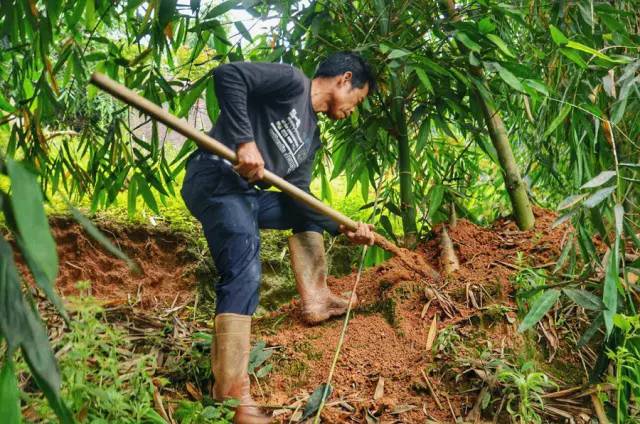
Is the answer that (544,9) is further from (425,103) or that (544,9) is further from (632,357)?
(632,357)

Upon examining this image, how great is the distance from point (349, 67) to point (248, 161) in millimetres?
603

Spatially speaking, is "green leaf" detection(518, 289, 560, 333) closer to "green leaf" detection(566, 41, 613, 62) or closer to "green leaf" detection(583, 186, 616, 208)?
"green leaf" detection(583, 186, 616, 208)

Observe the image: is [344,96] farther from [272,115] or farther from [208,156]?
[208,156]

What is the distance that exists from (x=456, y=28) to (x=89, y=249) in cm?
208

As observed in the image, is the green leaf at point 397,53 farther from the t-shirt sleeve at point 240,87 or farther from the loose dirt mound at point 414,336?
the loose dirt mound at point 414,336

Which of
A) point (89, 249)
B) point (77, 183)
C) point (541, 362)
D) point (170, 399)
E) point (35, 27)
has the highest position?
point (35, 27)

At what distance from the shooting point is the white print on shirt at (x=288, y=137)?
2355 mm

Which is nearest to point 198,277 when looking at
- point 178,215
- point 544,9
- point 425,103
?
point 178,215

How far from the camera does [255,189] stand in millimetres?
2408

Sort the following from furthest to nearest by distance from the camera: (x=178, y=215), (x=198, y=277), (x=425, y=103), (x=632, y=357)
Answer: (x=178, y=215), (x=198, y=277), (x=425, y=103), (x=632, y=357)

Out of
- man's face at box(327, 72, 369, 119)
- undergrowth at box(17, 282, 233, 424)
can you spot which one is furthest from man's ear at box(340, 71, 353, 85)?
undergrowth at box(17, 282, 233, 424)

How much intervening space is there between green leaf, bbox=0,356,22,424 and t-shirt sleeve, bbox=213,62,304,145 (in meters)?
1.16

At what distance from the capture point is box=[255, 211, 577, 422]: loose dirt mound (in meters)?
2.06

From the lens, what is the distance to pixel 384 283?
8.46 feet
